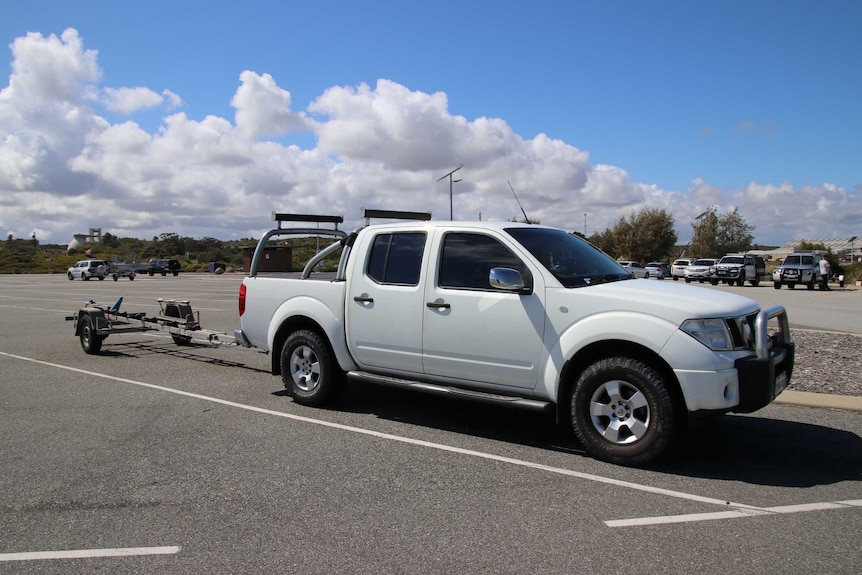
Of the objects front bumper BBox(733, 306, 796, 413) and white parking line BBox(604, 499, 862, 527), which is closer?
white parking line BBox(604, 499, 862, 527)

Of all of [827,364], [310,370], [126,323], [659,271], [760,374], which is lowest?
[827,364]

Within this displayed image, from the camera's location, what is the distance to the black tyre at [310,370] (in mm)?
6629

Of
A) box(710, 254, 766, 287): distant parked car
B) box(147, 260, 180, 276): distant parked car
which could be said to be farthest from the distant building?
box(710, 254, 766, 287): distant parked car

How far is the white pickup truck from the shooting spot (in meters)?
4.62

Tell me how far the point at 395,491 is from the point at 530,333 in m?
1.71

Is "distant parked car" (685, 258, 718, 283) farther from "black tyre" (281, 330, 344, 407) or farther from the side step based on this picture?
the side step

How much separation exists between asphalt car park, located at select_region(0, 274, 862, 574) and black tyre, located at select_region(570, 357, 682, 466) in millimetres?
166

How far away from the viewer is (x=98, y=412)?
6.58 m

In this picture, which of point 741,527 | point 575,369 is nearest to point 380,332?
point 575,369

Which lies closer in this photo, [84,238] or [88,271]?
[88,271]

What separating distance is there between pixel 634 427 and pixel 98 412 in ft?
17.5

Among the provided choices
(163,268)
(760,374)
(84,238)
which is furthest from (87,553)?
(84,238)

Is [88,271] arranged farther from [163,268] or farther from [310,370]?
[310,370]

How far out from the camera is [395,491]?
4.39 meters
